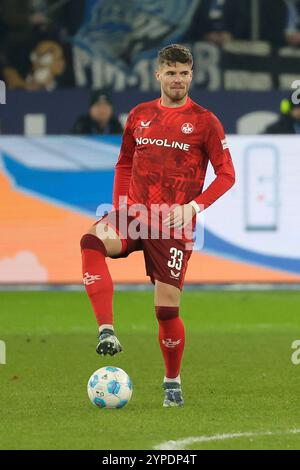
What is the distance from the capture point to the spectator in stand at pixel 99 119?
16.0 m

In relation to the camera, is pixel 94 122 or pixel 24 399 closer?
pixel 24 399

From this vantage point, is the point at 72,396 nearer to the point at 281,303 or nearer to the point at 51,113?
the point at 281,303

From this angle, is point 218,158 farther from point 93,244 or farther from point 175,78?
point 93,244

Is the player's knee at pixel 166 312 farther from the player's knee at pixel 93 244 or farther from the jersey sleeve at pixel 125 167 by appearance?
the jersey sleeve at pixel 125 167

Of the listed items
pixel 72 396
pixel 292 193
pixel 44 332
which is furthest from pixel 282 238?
pixel 72 396

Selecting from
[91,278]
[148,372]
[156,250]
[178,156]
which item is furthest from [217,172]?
[148,372]

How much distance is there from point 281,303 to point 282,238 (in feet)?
3.41

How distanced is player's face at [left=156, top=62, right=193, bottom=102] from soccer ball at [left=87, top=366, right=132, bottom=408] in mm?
1685

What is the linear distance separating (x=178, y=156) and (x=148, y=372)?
7.22 feet

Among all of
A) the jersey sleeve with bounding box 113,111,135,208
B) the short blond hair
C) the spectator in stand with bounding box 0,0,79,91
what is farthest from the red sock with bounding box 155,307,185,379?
the spectator in stand with bounding box 0,0,79,91

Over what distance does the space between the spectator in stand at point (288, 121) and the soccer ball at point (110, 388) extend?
8.76 m

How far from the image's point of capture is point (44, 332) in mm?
12430

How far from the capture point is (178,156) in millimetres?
8070

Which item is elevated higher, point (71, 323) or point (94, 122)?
point (94, 122)
